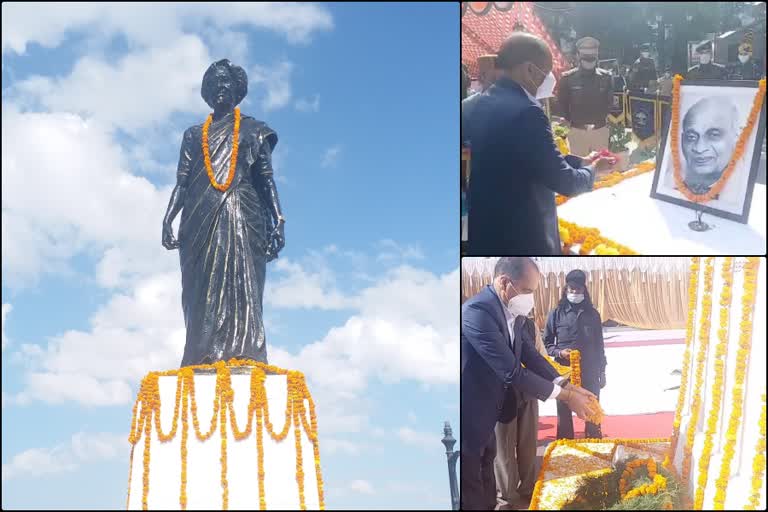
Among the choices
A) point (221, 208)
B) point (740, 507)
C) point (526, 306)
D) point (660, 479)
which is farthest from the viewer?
point (526, 306)

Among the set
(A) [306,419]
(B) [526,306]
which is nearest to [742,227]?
(B) [526,306]

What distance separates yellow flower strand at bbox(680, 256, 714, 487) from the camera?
25.5 feet

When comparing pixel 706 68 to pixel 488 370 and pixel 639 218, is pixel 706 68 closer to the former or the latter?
pixel 639 218

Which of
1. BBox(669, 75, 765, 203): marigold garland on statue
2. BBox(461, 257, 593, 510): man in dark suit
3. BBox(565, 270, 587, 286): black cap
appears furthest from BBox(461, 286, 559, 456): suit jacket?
BBox(669, 75, 765, 203): marigold garland on statue

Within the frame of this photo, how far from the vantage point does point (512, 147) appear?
28.5 feet

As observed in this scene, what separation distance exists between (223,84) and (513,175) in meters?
3.28

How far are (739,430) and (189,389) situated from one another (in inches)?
196

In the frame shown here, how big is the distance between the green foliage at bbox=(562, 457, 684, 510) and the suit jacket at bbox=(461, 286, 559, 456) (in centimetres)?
101

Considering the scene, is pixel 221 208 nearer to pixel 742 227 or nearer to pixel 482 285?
pixel 482 285

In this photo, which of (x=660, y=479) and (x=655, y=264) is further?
(x=655, y=264)

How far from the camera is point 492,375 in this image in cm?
859

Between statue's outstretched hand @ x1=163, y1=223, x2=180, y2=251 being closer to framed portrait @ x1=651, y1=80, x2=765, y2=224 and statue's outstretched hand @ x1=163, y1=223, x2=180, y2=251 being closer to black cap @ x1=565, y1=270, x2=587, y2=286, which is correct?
black cap @ x1=565, y1=270, x2=587, y2=286

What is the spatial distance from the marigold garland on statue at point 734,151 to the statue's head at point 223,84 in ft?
15.7

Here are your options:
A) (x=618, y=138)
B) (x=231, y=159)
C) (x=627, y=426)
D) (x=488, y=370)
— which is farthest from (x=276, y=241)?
(x=627, y=426)
